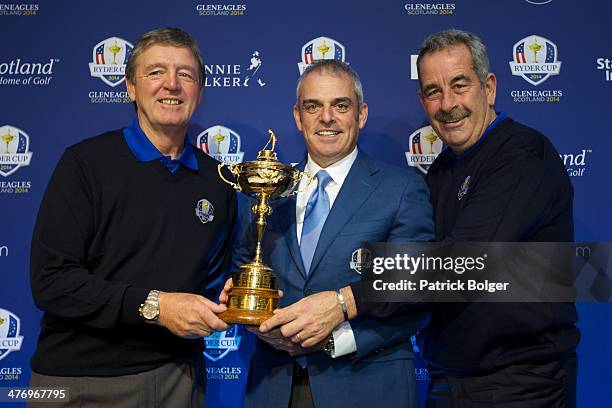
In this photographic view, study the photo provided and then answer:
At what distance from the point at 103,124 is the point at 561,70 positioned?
2.19 m

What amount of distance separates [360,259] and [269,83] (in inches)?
50.5

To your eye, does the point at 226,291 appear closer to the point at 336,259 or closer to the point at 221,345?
the point at 336,259

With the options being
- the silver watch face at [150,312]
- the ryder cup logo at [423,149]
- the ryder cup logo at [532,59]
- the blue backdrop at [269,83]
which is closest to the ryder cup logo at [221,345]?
the blue backdrop at [269,83]

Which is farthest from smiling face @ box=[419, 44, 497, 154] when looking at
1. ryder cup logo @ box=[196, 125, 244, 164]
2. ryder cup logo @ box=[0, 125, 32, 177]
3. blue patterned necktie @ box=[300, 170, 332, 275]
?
ryder cup logo @ box=[0, 125, 32, 177]

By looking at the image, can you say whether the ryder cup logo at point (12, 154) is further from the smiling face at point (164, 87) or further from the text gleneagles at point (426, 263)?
the text gleneagles at point (426, 263)

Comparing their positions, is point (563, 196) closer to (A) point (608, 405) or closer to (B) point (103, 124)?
(A) point (608, 405)

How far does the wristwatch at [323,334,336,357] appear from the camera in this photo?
5.65ft

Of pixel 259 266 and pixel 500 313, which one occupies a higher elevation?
pixel 259 266

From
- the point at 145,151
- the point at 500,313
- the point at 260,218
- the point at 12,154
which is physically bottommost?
the point at 500,313

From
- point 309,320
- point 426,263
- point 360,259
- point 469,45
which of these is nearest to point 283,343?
point 309,320

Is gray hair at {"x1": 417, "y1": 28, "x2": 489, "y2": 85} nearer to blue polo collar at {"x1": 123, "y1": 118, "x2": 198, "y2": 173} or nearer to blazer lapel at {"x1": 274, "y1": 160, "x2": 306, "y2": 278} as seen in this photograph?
blazer lapel at {"x1": 274, "y1": 160, "x2": 306, "y2": 278}

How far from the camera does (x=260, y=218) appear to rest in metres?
1.79

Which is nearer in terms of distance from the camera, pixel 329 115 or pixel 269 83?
pixel 329 115

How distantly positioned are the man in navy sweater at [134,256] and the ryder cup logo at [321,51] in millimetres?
832
